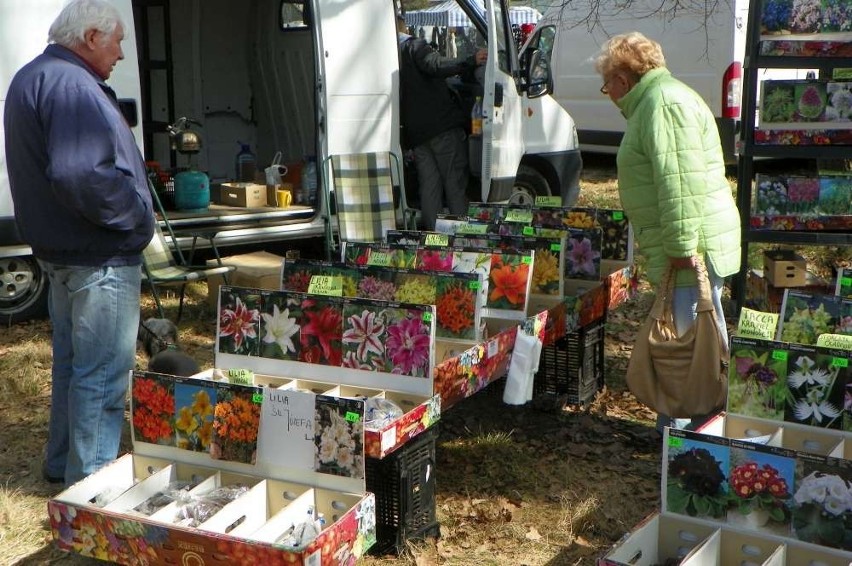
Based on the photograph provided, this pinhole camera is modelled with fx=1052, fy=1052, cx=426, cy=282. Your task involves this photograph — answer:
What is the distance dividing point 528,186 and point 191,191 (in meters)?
2.76

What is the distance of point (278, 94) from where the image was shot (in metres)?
8.04

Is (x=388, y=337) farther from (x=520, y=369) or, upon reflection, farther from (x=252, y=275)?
(x=252, y=275)

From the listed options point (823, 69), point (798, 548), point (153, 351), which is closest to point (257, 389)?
point (798, 548)

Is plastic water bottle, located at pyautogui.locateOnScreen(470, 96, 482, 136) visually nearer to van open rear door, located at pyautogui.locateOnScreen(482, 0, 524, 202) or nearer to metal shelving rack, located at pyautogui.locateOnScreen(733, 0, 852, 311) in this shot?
van open rear door, located at pyautogui.locateOnScreen(482, 0, 524, 202)

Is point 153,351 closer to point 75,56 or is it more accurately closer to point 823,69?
point 75,56

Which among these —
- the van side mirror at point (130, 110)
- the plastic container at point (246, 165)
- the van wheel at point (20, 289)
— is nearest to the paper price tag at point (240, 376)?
the van side mirror at point (130, 110)

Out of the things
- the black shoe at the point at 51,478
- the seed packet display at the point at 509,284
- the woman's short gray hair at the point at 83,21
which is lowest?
the black shoe at the point at 51,478

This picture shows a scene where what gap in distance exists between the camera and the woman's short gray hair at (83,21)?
11.5ft

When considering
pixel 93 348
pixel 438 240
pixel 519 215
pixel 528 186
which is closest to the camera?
pixel 93 348

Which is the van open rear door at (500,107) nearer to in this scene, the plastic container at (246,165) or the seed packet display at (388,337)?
the plastic container at (246,165)

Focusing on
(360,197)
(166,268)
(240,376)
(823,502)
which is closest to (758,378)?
(823,502)

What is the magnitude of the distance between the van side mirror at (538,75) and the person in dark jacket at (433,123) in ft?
1.66

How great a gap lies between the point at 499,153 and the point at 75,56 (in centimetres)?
414

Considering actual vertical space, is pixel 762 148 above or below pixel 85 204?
above
